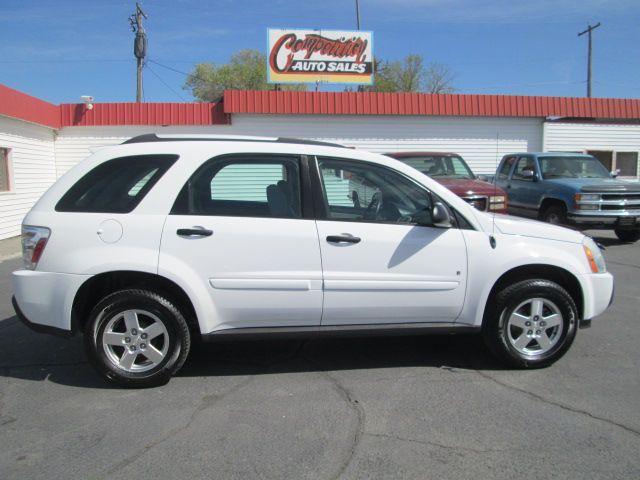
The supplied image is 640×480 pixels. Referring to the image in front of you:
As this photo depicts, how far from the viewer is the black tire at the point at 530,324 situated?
13.7 ft

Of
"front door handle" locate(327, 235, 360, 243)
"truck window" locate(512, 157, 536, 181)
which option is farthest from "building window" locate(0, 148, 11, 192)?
"truck window" locate(512, 157, 536, 181)

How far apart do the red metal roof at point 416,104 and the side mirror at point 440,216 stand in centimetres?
1336

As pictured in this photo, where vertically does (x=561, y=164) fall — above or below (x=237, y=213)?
above

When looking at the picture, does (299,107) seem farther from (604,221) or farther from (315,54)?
(604,221)

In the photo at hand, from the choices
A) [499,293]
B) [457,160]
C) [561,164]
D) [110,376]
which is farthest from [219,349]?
[561,164]

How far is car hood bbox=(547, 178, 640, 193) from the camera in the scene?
10.2 metres

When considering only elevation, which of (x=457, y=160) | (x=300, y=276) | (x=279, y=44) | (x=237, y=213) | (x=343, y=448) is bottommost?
(x=343, y=448)

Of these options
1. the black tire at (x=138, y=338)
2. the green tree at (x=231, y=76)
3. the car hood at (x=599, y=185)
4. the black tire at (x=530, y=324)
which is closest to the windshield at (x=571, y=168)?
the car hood at (x=599, y=185)

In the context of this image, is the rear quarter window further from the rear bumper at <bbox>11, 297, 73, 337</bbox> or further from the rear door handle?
the rear bumper at <bbox>11, 297, 73, 337</bbox>

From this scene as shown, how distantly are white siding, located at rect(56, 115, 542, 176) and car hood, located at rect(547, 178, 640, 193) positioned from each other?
570cm

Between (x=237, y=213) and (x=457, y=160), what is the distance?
7.29 m

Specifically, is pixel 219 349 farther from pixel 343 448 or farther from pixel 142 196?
pixel 343 448

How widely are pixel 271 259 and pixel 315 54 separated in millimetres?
17435

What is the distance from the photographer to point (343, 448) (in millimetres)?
3156
